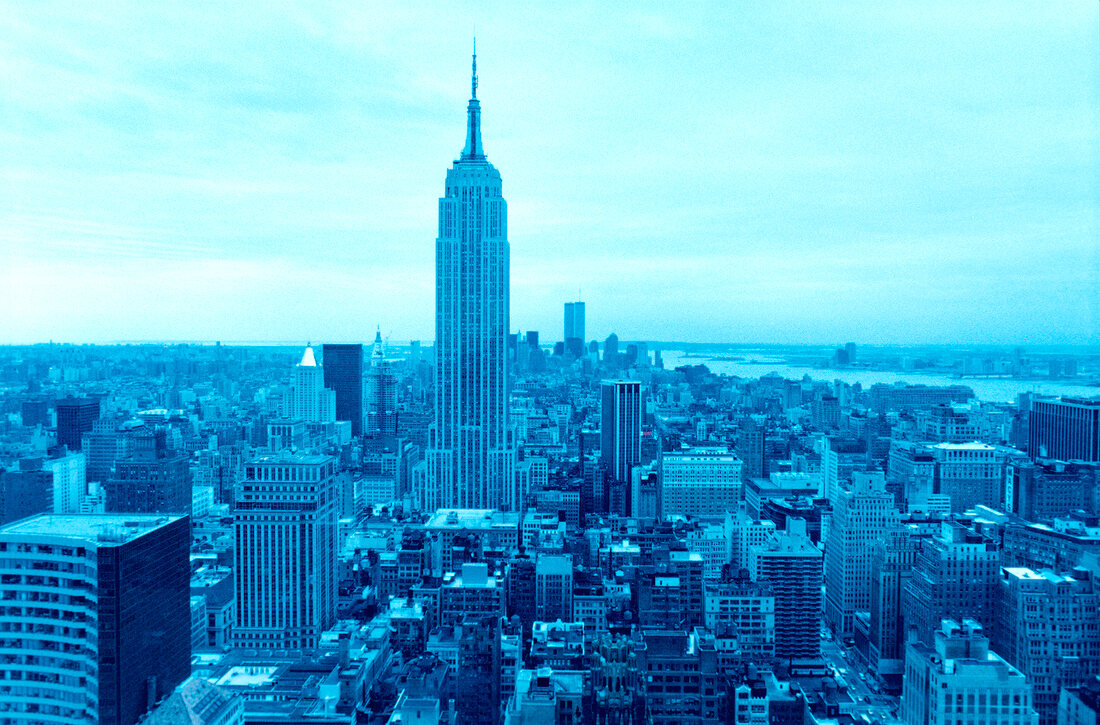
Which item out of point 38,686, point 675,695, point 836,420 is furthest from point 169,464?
point 836,420

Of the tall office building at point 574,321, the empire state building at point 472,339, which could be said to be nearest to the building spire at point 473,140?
the empire state building at point 472,339

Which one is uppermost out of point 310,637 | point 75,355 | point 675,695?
point 75,355

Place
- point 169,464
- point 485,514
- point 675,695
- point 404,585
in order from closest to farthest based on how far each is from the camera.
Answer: point 675,695 < point 404,585 < point 169,464 < point 485,514

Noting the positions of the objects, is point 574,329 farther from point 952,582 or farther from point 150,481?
point 952,582

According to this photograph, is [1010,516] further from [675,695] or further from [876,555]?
[675,695]

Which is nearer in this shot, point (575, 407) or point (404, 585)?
point (404, 585)

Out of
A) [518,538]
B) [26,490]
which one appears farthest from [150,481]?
[518,538]

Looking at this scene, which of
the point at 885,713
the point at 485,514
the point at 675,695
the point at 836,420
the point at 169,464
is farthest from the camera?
the point at 836,420

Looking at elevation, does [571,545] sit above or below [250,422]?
below

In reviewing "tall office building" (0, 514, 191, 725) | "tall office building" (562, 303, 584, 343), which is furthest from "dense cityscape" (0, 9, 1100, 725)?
"tall office building" (562, 303, 584, 343)
